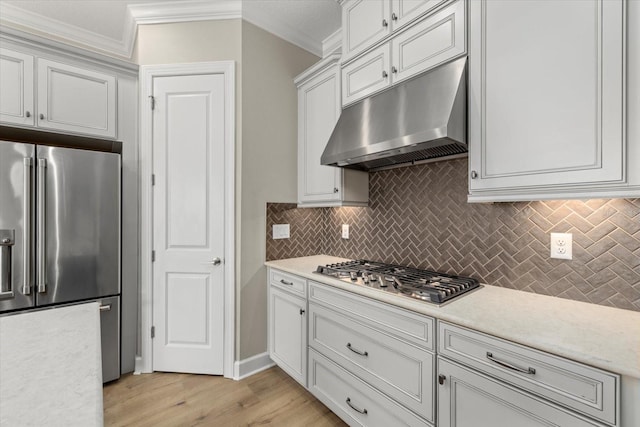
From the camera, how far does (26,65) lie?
2078mm

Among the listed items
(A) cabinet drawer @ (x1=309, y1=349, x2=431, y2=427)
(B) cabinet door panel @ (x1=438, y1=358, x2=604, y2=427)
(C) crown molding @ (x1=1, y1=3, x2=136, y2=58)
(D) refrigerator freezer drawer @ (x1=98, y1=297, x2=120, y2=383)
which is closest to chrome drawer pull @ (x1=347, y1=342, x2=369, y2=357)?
(A) cabinet drawer @ (x1=309, y1=349, x2=431, y2=427)

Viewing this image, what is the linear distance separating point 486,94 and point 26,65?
297 cm

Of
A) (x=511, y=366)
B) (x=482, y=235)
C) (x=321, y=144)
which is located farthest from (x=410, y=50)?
(x=511, y=366)

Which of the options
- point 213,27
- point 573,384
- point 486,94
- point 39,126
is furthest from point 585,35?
point 39,126

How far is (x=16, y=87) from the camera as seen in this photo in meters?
2.05

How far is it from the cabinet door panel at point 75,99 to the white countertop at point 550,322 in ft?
7.79

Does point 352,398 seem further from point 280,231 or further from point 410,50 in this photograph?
point 410,50

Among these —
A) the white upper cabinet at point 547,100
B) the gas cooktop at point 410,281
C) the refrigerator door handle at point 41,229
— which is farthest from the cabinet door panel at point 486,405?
the refrigerator door handle at point 41,229

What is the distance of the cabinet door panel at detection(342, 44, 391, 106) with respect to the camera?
6.23 ft

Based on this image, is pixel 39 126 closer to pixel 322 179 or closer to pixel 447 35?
pixel 322 179

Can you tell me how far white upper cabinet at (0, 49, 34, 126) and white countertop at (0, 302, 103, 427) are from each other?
1.75 metres

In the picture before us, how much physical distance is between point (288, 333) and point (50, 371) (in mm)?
1728

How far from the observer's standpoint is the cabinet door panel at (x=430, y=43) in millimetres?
1533

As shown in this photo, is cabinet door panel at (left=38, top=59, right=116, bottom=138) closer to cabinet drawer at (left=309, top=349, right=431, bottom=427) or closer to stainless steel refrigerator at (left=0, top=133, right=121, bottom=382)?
stainless steel refrigerator at (left=0, top=133, right=121, bottom=382)
